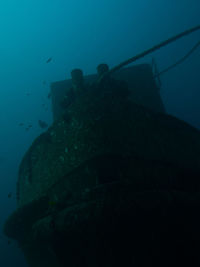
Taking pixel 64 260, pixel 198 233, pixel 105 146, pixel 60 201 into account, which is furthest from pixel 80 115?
pixel 198 233

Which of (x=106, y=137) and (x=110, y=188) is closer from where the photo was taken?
(x=110, y=188)

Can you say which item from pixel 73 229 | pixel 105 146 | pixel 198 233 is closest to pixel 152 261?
pixel 198 233

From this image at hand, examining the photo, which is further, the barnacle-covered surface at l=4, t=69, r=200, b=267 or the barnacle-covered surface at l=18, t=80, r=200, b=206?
the barnacle-covered surface at l=18, t=80, r=200, b=206

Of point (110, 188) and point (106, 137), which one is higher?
point (106, 137)

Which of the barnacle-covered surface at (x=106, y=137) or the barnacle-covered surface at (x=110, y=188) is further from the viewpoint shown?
the barnacle-covered surface at (x=106, y=137)

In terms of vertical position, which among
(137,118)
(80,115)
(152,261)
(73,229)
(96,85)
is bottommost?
(152,261)

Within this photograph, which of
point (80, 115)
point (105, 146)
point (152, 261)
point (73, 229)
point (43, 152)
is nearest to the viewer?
point (152, 261)

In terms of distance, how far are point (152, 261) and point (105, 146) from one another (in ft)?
5.18

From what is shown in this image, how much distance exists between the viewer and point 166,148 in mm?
3822

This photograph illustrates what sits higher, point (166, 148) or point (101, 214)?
point (166, 148)

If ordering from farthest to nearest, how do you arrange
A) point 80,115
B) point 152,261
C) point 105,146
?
point 80,115
point 105,146
point 152,261

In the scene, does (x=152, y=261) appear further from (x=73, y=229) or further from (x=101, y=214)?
(x=73, y=229)

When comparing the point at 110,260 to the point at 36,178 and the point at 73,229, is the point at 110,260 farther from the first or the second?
the point at 36,178

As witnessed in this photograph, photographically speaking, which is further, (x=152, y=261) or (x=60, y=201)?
(x=60, y=201)
